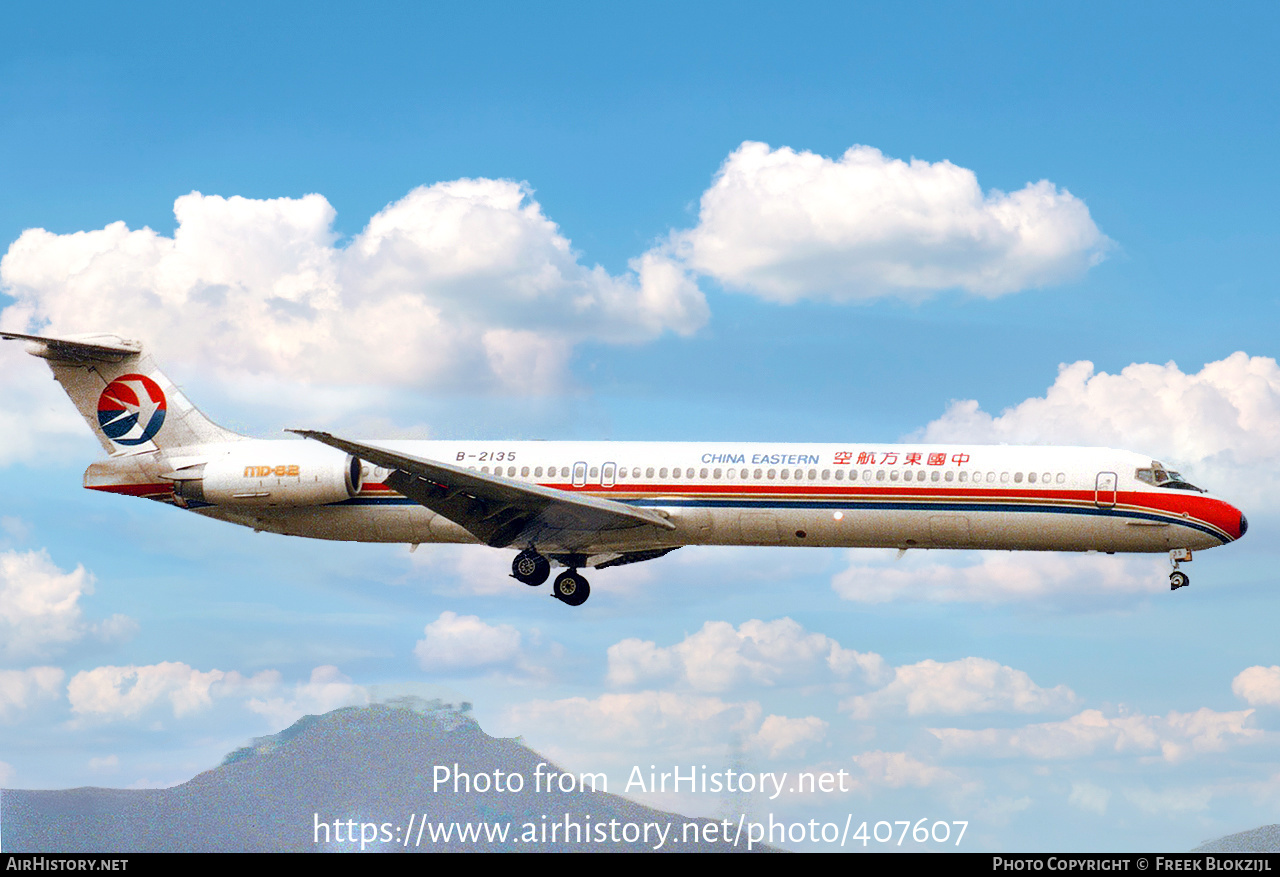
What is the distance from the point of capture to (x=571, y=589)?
109ft

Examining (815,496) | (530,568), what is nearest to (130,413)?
(530,568)

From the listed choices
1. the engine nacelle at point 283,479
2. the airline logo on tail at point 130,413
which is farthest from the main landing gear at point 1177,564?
the airline logo on tail at point 130,413

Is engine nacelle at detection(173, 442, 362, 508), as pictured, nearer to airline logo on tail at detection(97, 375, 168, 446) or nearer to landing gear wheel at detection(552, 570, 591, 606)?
airline logo on tail at detection(97, 375, 168, 446)

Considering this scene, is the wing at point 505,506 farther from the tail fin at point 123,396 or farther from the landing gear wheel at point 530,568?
the tail fin at point 123,396

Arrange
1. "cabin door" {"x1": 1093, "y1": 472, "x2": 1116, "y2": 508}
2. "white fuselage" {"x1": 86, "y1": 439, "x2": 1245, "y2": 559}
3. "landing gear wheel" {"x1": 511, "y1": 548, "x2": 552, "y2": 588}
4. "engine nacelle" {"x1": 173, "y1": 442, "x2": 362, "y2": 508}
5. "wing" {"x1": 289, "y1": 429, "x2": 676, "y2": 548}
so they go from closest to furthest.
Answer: "wing" {"x1": 289, "y1": 429, "x2": 676, "y2": 548}, "cabin door" {"x1": 1093, "y1": 472, "x2": 1116, "y2": 508}, "white fuselage" {"x1": 86, "y1": 439, "x2": 1245, "y2": 559}, "engine nacelle" {"x1": 173, "y1": 442, "x2": 362, "y2": 508}, "landing gear wheel" {"x1": 511, "y1": 548, "x2": 552, "y2": 588}

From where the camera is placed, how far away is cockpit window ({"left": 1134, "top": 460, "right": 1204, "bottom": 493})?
30.0 metres

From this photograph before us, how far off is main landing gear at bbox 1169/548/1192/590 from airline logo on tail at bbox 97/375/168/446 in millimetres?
27690

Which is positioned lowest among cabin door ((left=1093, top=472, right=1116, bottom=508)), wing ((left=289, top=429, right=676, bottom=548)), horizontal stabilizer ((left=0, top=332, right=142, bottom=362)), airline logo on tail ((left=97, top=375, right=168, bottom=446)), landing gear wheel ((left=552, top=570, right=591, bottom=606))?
landing gear wheel ((left=552, top=570, right=591, bottom=606))

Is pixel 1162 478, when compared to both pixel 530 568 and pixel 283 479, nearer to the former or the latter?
pixel 530 568

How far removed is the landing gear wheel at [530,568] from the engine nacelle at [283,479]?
188 inches

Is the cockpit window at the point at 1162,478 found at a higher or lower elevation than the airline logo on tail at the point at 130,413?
lower

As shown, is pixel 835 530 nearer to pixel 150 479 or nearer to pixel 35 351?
pixel 150 479

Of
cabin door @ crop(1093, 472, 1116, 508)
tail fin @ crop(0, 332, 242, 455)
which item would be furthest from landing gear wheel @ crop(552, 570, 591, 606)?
cabin door @ crop(1093, 472, 1116, 508)

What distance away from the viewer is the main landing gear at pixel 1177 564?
29.8 metres
